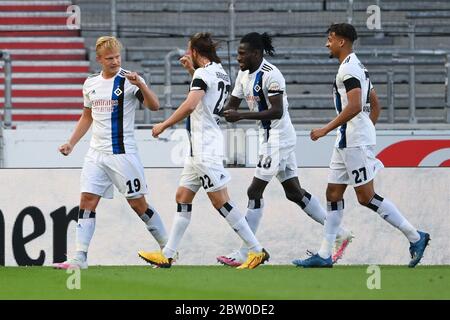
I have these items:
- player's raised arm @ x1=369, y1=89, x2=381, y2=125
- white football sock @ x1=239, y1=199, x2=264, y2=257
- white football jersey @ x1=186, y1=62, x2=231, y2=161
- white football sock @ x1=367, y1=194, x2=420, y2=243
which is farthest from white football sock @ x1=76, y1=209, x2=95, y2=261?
player's raised arm @ x1=369, y1=89, x2=381, y2=125

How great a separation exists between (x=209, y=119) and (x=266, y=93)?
576 millimetres

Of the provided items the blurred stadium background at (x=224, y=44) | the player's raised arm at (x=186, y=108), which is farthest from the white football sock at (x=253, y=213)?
the blurred stadium background at (x=224, y=44)

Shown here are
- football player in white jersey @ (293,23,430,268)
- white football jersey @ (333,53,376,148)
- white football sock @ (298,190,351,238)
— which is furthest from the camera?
white football sock @ (298,190,351,238)

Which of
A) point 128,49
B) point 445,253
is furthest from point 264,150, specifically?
point 128,49

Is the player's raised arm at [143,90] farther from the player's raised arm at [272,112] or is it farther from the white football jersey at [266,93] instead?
the white football jersey at [266,93]

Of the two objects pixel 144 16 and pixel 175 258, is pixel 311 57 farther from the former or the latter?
pixel 175 258

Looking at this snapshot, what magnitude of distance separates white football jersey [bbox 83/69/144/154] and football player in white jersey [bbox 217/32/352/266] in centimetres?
89

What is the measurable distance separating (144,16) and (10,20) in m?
1.88

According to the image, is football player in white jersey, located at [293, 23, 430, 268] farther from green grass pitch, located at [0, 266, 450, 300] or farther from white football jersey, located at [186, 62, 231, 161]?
white football jersey, located at [186, 62, 231, 161]

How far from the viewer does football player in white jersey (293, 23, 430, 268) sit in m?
11.9

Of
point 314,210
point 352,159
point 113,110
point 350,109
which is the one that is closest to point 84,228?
point 113,110

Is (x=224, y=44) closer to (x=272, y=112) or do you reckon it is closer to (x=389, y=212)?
(x=272, y=112)

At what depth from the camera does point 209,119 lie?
39.3 feet

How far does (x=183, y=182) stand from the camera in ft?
39.7
